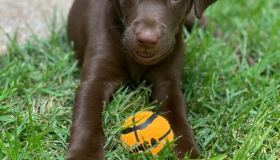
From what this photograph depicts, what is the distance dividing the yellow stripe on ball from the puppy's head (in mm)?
493

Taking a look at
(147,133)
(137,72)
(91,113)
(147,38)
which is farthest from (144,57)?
(147,133)

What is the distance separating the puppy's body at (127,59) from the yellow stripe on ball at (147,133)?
158 mm

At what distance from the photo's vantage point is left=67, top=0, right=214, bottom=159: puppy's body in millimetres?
3049

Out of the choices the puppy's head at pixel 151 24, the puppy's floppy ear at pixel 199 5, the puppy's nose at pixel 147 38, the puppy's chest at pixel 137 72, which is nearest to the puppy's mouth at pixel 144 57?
the puppy's head at pixel 151 24

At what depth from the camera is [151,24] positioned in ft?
10.4

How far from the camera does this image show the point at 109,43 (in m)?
3.64

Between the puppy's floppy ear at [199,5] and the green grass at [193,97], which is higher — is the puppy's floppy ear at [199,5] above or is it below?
above

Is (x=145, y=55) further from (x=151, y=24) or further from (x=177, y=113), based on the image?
(x=177, y=113)

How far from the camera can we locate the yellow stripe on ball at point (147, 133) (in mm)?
2875

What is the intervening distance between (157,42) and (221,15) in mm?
2560

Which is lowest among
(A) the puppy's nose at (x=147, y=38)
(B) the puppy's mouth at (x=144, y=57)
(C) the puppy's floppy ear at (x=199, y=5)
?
(B) the puppy's mouth at (x=144, y=57)

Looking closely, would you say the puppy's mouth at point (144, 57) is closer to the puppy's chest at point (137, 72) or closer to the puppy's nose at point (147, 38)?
the puppy's nose at point (147, 38)

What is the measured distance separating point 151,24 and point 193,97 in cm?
91

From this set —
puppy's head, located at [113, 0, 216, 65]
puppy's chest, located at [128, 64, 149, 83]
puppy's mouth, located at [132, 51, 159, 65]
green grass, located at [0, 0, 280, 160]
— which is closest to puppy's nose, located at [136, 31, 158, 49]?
puppy's head, located at [113, 0, 216, 65]
